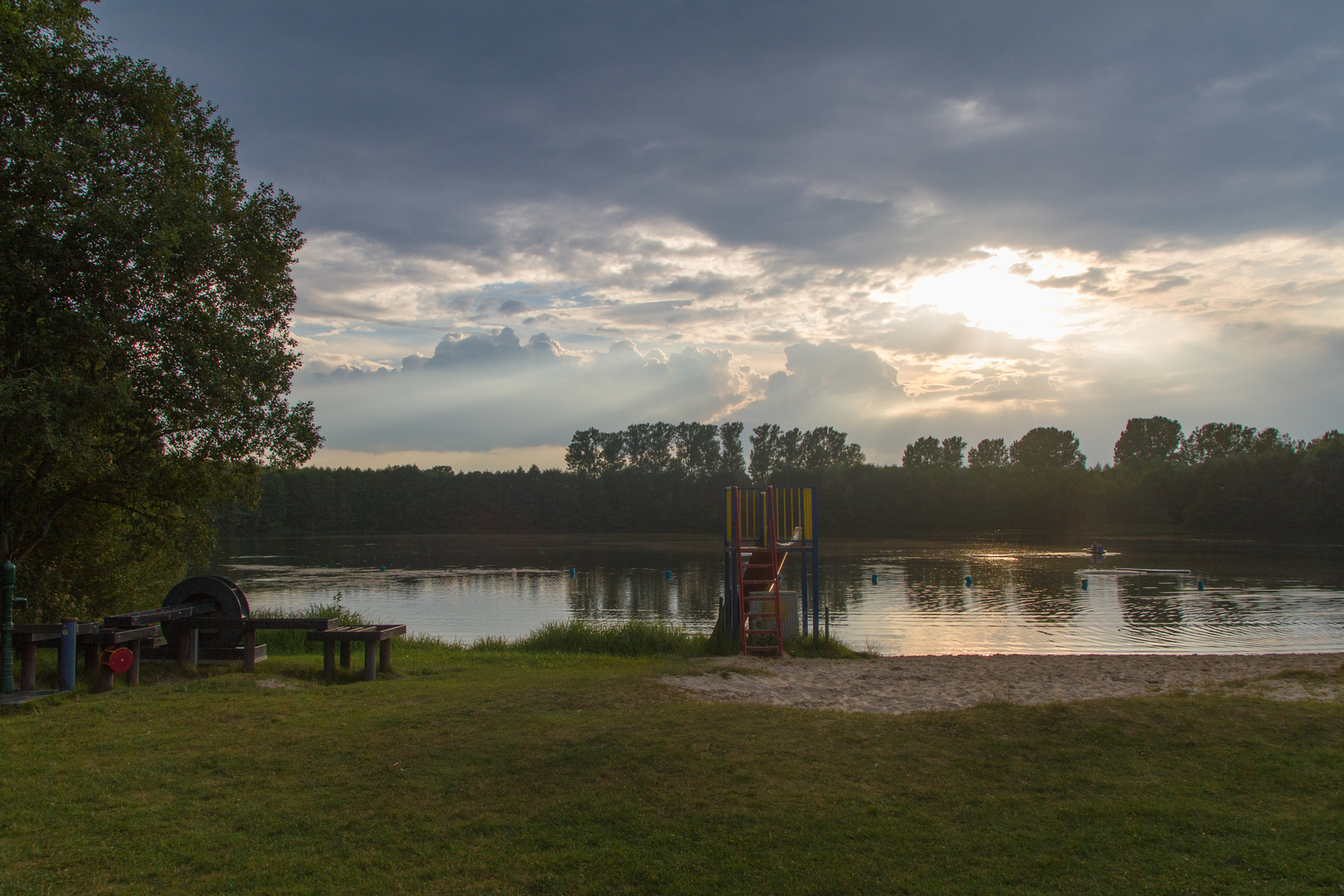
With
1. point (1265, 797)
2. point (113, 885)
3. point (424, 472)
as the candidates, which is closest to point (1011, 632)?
point (1265, 797)

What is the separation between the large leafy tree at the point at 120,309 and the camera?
991 cm

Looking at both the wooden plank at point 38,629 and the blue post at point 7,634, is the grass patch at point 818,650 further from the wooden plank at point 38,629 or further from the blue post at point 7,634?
the blue post at point 7,634

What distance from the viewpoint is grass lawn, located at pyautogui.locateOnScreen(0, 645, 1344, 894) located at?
430 cm

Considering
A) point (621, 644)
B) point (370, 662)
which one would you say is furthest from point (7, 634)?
point (621, 644)

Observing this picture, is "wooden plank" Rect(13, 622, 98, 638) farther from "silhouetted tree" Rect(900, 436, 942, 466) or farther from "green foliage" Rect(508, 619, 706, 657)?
"silhouetted tree" Rect(900, 436, 942, 466)

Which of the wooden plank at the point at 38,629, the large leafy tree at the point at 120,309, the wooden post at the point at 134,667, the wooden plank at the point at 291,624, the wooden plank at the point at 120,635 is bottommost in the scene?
the wooden post at the point at 134,667

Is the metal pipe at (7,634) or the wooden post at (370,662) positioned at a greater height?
the metal pipe at (7,634)

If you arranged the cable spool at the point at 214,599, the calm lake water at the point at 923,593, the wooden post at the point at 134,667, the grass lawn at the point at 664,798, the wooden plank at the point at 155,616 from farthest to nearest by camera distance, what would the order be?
the calm lake water at the point at 923,593
the cable spool at the point at 214,599
the wooden plank at the point at 155,616
the wooden post at the point at 134,667
the grass lawn at the point at 664,798

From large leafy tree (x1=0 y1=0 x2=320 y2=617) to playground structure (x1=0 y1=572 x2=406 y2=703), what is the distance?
6.52 ft

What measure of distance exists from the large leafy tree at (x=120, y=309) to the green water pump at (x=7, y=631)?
1722 mm

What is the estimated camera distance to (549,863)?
445 centimetres

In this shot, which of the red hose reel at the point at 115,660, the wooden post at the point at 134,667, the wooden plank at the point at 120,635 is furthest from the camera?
the wooden post at the point at 134,667

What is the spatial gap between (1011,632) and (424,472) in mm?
104619

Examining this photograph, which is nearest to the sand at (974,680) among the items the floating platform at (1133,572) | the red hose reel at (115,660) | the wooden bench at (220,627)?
the wooden bench at (220,627)
